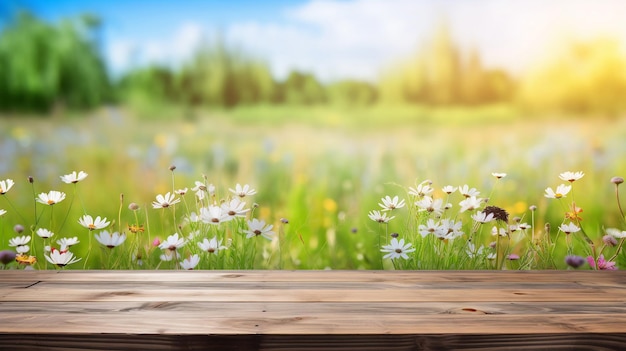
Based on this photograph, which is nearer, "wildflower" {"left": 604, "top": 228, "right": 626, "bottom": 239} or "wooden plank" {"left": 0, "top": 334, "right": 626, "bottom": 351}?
"wooden plank" {"left": 0, "top": 334, "right": 626, "bottom": 351}

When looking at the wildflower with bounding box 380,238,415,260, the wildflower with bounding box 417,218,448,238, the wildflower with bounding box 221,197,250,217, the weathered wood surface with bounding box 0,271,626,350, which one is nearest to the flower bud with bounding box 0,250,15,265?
the weathered wood surface with bounding box 0,271,626,350

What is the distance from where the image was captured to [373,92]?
3.03m

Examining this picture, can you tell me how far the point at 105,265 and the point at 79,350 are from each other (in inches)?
48.1

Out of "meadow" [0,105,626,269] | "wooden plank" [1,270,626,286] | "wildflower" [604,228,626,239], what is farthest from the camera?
"wildflower" [604,228,626,239]

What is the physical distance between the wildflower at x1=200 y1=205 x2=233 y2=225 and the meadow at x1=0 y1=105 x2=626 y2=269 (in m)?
0.04

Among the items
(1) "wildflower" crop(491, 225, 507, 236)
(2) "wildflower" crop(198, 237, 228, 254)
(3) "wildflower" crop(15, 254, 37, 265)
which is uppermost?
(2) "wildflower" crop(198, 237, 228, 254)

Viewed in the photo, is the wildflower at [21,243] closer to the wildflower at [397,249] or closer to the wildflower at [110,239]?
the wildflower at [110,239]

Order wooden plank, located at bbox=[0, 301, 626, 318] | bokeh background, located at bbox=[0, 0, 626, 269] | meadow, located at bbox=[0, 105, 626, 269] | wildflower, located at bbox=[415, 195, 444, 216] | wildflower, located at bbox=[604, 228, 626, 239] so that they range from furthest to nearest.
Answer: bokeh background, located at bbox=[0, 0, 626, 269], wildflower, located at bbox=[604, 228, 626, 239], meadow, located at bbox=[0, 105, 626, 269], wildflower, located at bbox=[415, 195, 444, 216], wooden plank, located at bbox=[0, 301, 626, 318]

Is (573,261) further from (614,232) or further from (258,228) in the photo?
(258,228)

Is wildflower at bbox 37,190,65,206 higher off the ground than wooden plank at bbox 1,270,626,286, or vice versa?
wildflower at bbox 37,190,65,206

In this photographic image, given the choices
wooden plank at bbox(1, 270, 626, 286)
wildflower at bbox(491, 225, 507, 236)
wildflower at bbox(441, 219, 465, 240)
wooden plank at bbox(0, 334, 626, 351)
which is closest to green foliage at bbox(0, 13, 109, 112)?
wooden plank at bbox(1, 270, 626, 286)

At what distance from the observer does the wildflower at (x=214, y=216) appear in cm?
209

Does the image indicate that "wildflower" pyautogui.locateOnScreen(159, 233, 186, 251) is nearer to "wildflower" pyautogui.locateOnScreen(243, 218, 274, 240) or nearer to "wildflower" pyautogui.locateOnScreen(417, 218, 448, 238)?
"wildflower" pyautogui.locateOnScreen(243, 218, 274, 240)

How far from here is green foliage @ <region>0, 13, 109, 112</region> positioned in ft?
9.59
